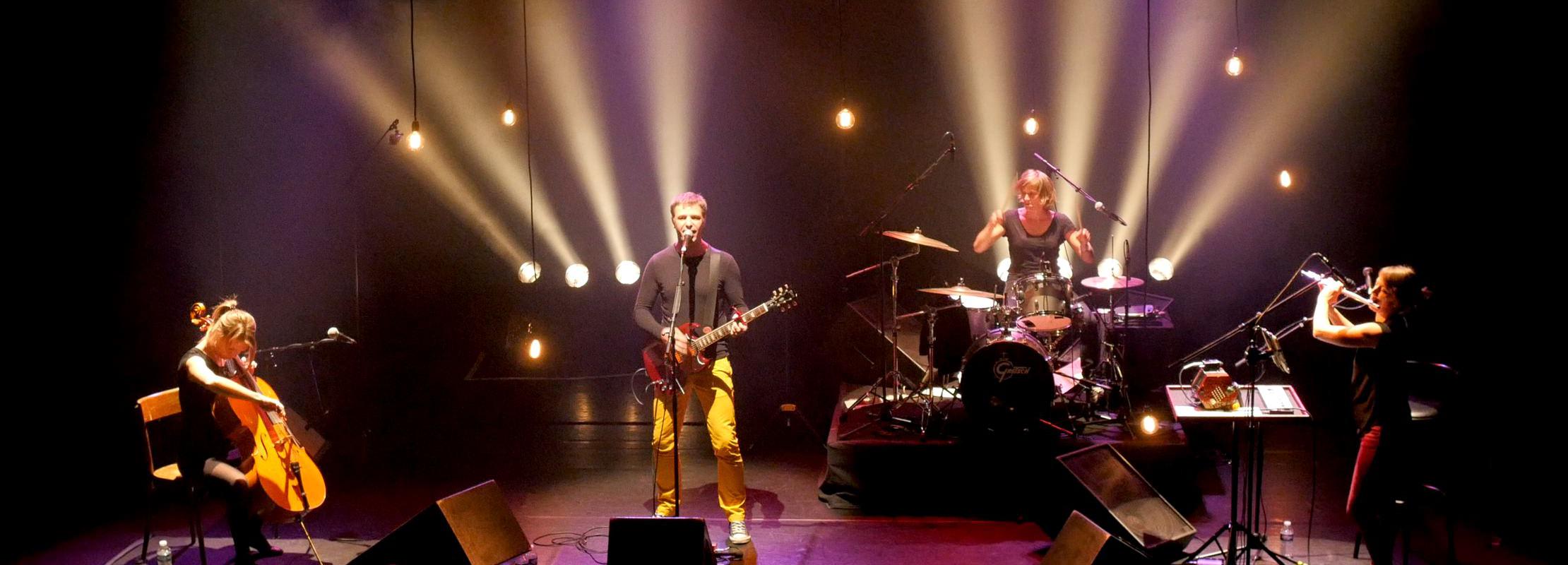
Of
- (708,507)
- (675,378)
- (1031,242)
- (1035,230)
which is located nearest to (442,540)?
(675,378)

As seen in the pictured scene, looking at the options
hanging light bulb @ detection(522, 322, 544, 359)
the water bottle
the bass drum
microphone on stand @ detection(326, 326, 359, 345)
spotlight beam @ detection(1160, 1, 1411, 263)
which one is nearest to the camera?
the water bottle

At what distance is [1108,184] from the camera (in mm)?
8695

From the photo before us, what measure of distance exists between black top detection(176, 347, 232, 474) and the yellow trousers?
7.52 ft

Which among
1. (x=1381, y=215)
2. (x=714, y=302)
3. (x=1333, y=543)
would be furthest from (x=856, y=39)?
(x=1333, y=543)

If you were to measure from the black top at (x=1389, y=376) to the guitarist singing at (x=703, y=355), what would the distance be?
318 cm

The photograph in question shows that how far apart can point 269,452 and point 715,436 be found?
2.35 m

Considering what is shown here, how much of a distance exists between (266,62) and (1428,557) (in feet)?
29.8

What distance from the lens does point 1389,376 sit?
4.73m

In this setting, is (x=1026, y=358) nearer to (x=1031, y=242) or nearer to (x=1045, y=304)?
(x=1045, y=304)

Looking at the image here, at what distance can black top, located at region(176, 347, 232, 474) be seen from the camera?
17.3ft

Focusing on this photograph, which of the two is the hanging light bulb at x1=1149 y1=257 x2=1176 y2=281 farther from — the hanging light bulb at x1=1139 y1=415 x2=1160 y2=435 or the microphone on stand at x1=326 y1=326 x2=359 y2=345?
the microphone on stand at x1=326 y1=326 x2=359 y2=345

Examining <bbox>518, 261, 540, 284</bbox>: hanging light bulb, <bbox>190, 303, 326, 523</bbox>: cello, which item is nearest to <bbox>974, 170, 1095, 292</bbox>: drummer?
<bbox>518, 261, 540, 284</bbox>: hanging light bulb

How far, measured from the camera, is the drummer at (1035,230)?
7.38 m

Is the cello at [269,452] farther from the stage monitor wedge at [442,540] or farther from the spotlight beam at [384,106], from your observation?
the spotlight beam at [384,106]
